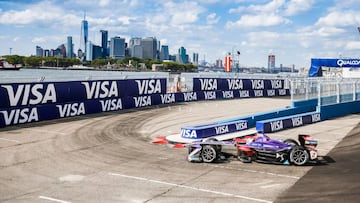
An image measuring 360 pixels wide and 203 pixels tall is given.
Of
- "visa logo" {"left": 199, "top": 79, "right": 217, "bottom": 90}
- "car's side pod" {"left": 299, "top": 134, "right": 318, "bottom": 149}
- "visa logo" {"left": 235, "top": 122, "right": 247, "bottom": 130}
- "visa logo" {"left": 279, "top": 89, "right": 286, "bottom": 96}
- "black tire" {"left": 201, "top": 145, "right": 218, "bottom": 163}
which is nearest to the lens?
"black tire" {"left": 201, "top": 145, "right": 218, "bottom": 163}

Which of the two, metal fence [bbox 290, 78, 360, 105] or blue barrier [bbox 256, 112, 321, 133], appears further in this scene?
metal fence [bbox 290, 78, 360, 105]

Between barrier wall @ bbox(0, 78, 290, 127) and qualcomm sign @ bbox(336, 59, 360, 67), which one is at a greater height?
qualcomm sign @ bbox(336, 59, 360, 67)

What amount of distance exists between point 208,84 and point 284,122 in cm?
1912

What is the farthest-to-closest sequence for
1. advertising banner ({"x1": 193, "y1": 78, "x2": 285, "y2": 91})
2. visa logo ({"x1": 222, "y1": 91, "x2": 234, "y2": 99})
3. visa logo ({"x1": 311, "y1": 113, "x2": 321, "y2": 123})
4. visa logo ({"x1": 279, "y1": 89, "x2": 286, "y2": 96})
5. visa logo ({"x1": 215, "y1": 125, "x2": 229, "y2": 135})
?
1. visa logo ({"x1": 279, "y1": 89, "x2": 286, "y2": 96})
2. visa logo ({"x1": 222, "y1": 91, "x2": 234, "y2": 99})
3. advertising banner ({"x1": 193, "y1": 78, "x2": 285, "y2": 91})
4. visa logo ({"x1": 311, "y1": 113, "x2": 321, "y2": 123})
5. visa logo ({"x1": 215, "y1": 125, "x2": 229, "y2": 135})

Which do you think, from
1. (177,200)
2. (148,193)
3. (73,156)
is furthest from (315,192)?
(73,156)

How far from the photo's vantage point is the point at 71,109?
26.0m

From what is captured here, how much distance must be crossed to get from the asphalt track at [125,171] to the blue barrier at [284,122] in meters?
0.75

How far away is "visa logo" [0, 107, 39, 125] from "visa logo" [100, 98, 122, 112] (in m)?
6.07

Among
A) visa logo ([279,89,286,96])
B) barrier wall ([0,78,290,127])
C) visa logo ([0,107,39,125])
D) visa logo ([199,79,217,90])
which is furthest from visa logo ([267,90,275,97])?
visa logo ([0,107,39,125])

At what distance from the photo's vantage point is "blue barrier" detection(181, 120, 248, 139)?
1809 centimetres

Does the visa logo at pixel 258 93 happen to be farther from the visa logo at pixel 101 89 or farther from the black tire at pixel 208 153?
the black tire at pixel 208 153

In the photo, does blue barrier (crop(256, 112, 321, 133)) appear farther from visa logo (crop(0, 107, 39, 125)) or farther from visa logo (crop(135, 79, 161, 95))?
visa logo (crop(135, 79, 161, 95))

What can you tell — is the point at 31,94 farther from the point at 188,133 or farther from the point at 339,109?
the point at 339,109

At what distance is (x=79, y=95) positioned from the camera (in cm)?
2712
